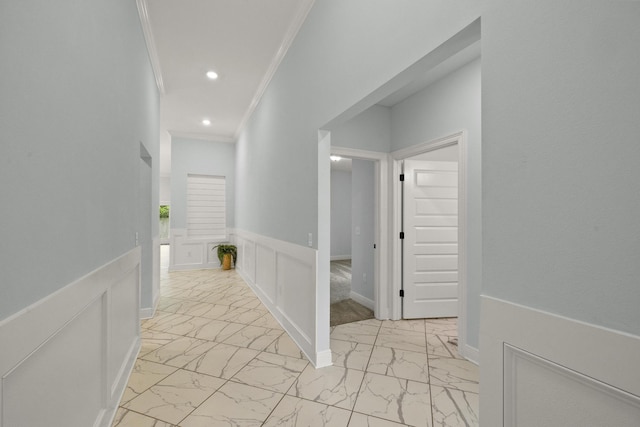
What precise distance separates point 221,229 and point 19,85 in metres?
6.35

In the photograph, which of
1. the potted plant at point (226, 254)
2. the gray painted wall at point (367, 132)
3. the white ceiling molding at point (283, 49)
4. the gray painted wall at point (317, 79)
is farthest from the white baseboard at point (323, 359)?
the potted plant at point (226, 254)

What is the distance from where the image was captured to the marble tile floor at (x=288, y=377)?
1808 millimetres

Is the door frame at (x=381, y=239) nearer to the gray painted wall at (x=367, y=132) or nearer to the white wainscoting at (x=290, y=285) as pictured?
the gray painted wall at (x=367, y=132)

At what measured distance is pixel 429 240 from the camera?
3.65m

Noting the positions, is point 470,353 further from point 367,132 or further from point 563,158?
point 367,132

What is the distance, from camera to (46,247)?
3.29 feet

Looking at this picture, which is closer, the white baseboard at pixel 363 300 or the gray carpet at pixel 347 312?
the gray carpet at pixel 347 312

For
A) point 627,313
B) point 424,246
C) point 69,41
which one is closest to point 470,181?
point 424,246

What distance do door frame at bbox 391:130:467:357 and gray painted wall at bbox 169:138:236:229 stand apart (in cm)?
445

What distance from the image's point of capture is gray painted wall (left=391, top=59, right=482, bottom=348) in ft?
8.70

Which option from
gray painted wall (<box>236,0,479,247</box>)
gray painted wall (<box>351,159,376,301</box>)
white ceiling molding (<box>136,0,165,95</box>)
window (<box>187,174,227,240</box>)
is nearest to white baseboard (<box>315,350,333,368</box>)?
gray painted wall (<box>236,0,479,247</box>)

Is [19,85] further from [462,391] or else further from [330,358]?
[462,391]

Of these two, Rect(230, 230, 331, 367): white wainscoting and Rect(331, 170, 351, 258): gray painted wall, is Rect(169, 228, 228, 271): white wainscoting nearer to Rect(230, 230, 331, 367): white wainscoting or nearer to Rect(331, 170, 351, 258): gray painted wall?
Rect(230, 230, 331, 367): white wainscoting

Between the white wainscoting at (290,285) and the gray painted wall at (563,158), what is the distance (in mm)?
1671
